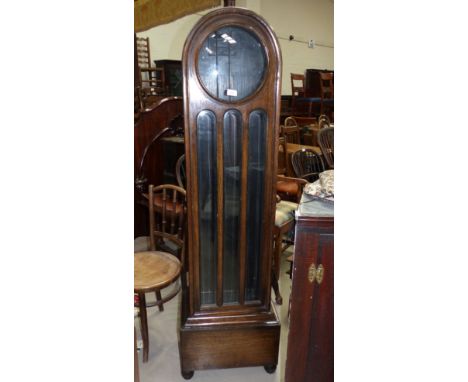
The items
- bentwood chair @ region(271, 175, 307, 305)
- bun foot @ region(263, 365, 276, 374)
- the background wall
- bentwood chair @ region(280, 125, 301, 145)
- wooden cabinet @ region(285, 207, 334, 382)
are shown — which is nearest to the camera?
wooden cabinet @ region(285, 207, 334, 382)

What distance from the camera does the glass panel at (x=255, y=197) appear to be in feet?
4.92

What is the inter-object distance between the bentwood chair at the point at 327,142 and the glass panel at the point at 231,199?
1.55m

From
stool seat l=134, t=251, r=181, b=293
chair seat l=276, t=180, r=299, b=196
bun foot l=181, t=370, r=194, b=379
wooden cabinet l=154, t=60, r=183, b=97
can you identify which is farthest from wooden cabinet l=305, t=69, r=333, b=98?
bun foot l=181, t=370, r=194, b=379

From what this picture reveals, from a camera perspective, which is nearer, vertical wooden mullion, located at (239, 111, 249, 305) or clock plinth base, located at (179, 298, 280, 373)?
vertical wooden mullion, located at (239, 111, 249, 305)

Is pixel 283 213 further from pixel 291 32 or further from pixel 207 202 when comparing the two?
pixel 291 32

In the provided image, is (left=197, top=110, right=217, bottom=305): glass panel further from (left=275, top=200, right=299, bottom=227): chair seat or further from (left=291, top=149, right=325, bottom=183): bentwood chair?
(left=291, top=149, right=325, bottom=183): bentwood chair

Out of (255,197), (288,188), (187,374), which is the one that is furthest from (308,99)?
(187,374)

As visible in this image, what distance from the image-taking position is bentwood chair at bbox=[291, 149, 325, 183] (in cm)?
295

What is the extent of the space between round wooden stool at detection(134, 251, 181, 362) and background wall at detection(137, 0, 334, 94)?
517cm

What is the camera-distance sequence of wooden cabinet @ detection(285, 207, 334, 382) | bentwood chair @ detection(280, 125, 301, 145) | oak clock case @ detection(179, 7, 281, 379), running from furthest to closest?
bentwood chair @ detection(280, 125, 301, 145)
oak clock case @ detection(179, 7, 281, 379)
wooden cabinet @ detection(285, 207, 334, 382)

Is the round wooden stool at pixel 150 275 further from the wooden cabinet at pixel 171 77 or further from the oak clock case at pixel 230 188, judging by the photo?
the wooden cabinet at pixel 171 77
